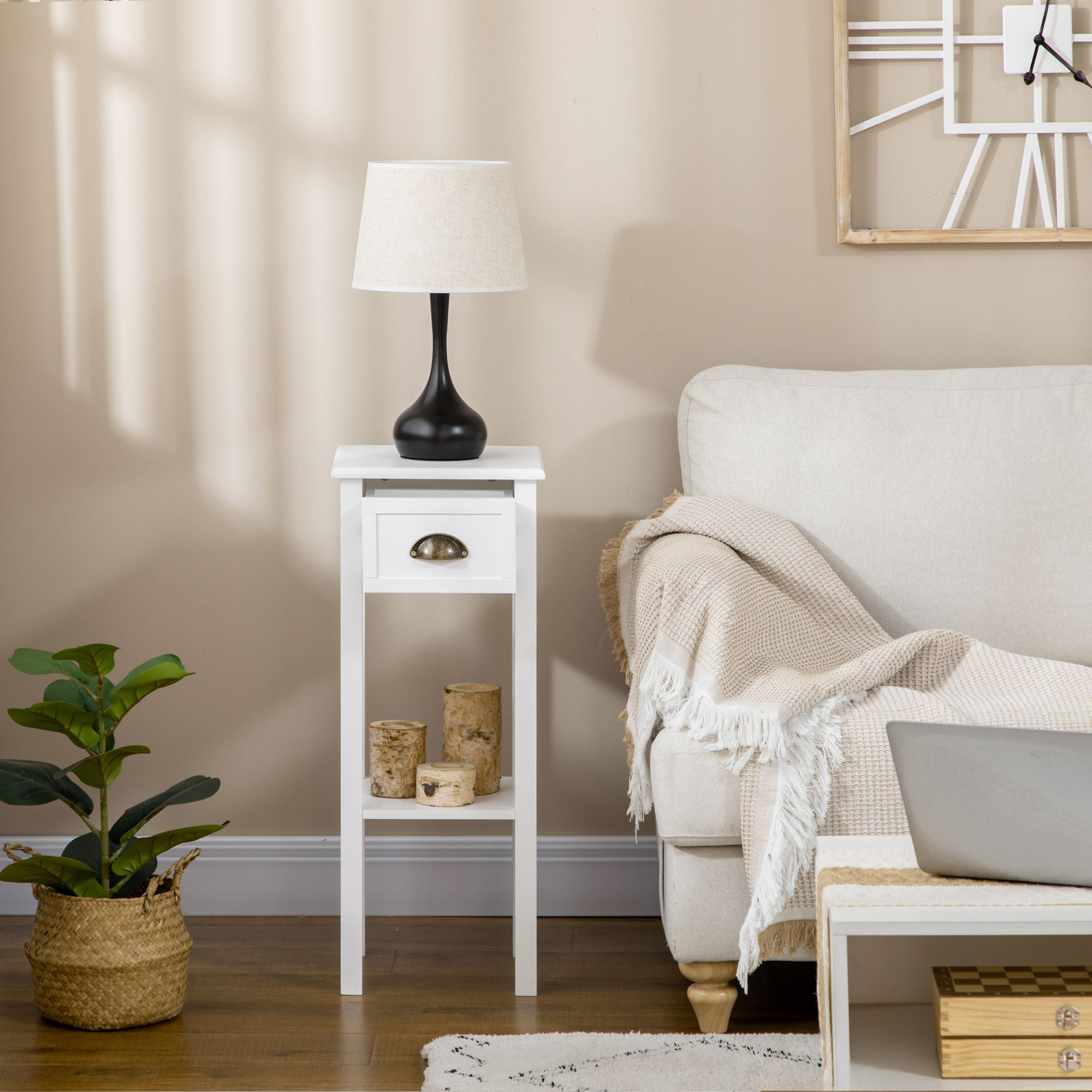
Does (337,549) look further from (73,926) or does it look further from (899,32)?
(899,32)

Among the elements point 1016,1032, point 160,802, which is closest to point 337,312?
point 160,802

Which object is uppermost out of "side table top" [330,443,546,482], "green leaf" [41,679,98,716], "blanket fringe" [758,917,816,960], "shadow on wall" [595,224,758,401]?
"shadow on wall" [595,224,758,401]

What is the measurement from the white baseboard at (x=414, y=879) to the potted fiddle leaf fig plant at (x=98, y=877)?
0.46 m

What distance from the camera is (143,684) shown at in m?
1.80

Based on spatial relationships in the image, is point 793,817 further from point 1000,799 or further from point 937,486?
point 937,486

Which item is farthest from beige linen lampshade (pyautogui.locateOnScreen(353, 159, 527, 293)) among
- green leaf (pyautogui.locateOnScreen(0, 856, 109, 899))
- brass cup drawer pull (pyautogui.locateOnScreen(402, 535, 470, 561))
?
green leaf (pyautogui.locateOnScreen(0, 856, 109, 899))

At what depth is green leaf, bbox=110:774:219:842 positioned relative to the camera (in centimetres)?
182

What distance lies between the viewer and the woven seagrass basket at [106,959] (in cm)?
177

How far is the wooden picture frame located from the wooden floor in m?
1.28

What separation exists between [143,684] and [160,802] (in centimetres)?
17

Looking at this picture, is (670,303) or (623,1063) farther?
(670,303)

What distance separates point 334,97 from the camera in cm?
225

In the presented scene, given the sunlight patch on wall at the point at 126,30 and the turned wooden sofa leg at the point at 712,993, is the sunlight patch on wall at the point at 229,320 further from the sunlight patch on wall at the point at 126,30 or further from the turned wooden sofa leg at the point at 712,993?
the turned wooden sofa leg at the point at 712,993

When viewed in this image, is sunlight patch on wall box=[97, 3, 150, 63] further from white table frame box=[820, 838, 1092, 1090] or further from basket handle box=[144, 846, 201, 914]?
white table frame box=[820, 838, 1092, 1090]
